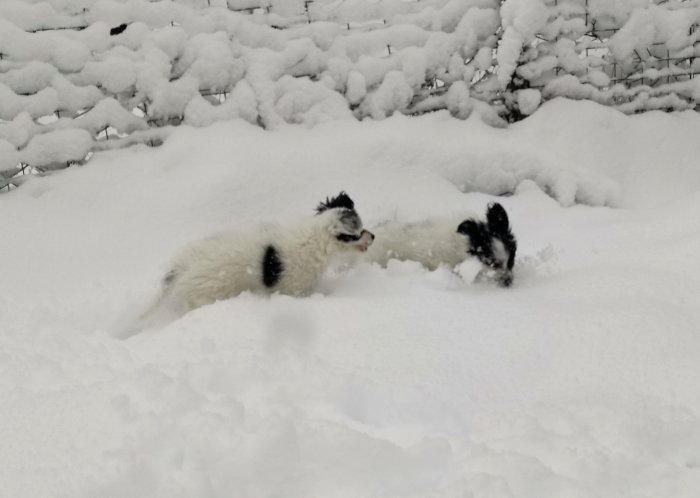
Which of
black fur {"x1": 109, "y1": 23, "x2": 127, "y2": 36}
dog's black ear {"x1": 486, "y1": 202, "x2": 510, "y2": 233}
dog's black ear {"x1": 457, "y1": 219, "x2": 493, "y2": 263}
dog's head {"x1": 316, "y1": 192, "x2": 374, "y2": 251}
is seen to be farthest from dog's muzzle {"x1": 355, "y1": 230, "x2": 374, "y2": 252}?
black fur {"x1": 109, "y1": 23, "x2": 127, "y2": 36}

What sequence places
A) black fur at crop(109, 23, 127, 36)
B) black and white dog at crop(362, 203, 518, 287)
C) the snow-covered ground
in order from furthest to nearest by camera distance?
black fur at crop(109, 23, 127, 36), black and white dog at crop(362, 203, 518, 287), the snow-covered ground

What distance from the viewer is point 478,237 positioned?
495 centimetres

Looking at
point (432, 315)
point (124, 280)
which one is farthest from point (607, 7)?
point (124, 280)

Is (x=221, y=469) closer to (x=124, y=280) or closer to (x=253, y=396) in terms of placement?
(x=253, y=396)

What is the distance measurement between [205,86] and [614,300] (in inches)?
174

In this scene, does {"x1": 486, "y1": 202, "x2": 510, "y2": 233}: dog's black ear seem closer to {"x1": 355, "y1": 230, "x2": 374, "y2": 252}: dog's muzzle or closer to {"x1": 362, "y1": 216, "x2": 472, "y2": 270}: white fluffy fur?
{"x1": 362, "y1": 216, "x2": 472, "y2": 270}: white fluffy fur

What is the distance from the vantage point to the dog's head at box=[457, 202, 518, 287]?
4.75 m

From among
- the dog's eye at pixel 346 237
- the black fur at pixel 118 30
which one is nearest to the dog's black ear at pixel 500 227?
the dog's eye at pixel 346 237

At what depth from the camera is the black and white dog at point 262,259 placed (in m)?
4.25

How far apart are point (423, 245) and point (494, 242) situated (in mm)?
568

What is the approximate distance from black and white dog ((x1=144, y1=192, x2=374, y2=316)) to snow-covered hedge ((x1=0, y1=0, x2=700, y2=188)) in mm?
2235

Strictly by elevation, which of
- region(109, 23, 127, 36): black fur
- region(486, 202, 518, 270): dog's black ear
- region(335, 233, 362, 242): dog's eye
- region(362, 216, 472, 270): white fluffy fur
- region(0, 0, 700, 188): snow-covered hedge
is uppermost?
region(109, 23, 127, 36): black fur

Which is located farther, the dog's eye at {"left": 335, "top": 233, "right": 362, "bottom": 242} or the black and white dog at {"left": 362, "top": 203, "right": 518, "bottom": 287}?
the black and white dog at {"left": 362, "top": 203, "right": 518, "bottom": 287}

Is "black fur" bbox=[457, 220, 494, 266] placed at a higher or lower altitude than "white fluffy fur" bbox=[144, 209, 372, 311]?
lower
